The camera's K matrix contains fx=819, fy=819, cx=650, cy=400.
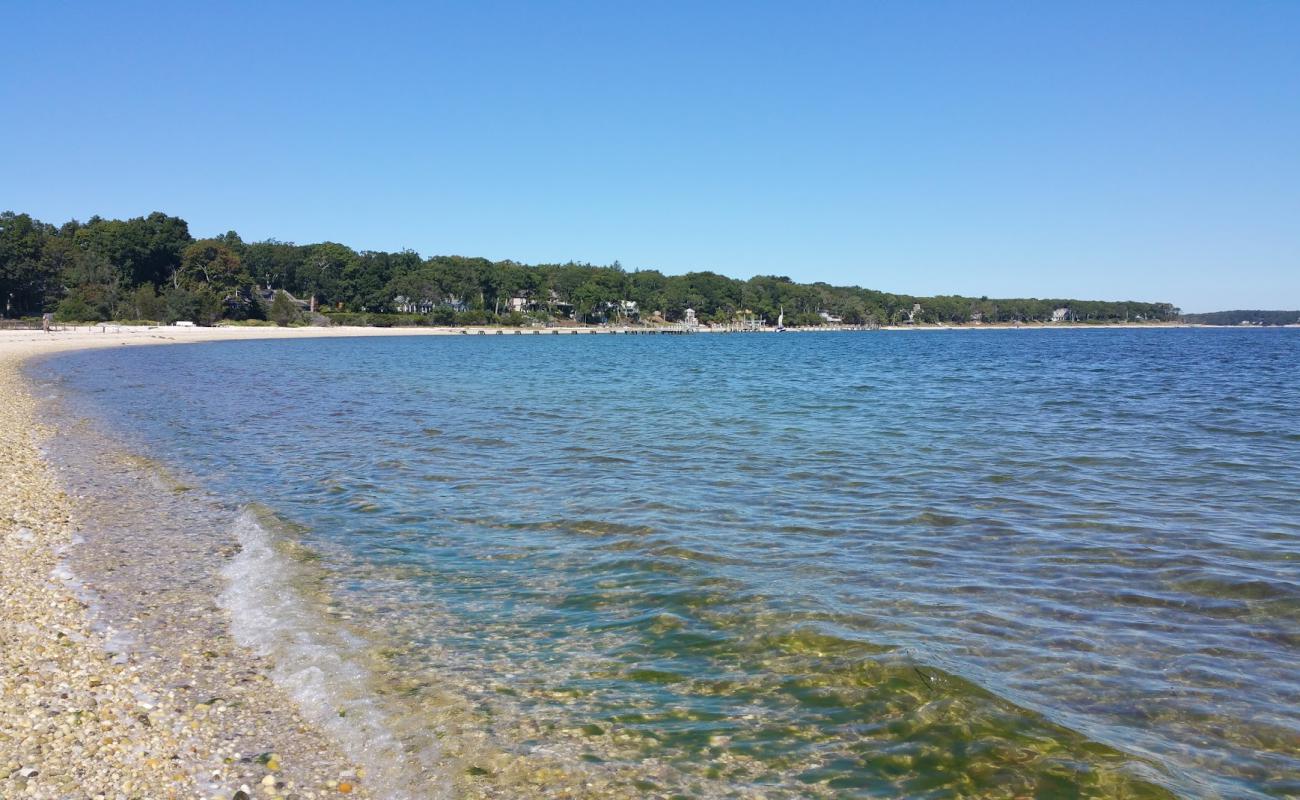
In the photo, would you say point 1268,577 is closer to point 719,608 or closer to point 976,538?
point 976,538

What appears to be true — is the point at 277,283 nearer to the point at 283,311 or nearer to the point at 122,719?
the point at 283,311

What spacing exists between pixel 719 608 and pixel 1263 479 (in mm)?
10900

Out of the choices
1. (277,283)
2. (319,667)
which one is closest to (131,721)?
(319,667)

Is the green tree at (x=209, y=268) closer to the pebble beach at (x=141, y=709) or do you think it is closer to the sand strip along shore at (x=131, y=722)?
the pebble beach at (x=141, y=709)

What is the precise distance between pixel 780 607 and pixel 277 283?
473 ft

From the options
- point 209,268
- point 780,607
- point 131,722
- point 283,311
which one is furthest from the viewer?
point 283,311

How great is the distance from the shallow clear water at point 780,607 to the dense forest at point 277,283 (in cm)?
9602

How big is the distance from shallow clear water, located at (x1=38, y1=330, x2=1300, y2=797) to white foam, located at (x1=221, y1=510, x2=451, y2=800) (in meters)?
0.03

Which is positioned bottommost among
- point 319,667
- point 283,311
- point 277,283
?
point 319,667

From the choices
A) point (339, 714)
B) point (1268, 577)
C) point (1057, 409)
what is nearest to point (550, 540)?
point (339, 714)

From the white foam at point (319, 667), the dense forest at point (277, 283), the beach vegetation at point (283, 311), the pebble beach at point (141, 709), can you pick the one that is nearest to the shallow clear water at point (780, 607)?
the white foam at point (319, 667)

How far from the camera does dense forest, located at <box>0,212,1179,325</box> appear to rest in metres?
96.4

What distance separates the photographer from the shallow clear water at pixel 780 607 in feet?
15.7

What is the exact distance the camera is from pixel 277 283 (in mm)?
135250
